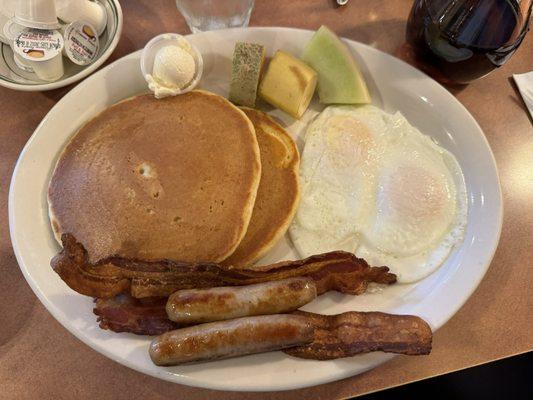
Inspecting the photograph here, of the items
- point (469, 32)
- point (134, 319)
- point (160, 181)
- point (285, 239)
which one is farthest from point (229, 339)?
point (469, 32)

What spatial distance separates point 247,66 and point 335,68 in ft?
1.23

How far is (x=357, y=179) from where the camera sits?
174 cm

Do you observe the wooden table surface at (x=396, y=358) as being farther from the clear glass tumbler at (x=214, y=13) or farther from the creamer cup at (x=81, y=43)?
the clear glass tumbler at (x=214, y=13)

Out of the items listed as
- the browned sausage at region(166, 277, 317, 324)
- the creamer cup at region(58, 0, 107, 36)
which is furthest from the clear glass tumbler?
the browned sausage at region(166, 277, 317, 324)

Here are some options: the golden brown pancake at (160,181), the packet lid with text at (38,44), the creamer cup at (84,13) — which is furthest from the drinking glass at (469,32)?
the packet lid with text at (38,44)

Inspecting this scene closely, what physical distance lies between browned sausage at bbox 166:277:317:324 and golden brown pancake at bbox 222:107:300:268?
0.24 meters

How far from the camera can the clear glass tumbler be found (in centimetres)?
206

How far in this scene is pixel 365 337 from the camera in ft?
4.56

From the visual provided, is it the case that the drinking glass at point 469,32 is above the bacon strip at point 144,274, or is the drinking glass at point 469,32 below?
above

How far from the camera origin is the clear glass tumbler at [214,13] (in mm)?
2059

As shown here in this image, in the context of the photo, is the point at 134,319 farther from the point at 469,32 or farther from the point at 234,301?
the point at 469,32

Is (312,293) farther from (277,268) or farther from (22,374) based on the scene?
(22,374)

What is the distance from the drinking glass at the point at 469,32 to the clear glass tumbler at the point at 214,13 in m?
0.78

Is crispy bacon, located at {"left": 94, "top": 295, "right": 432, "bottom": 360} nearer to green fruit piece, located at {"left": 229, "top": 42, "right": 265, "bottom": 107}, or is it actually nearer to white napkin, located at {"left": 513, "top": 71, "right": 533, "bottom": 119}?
green fruit piece, located at {"left": 229, "top": 42, "right": 265, "bottom": 107}
